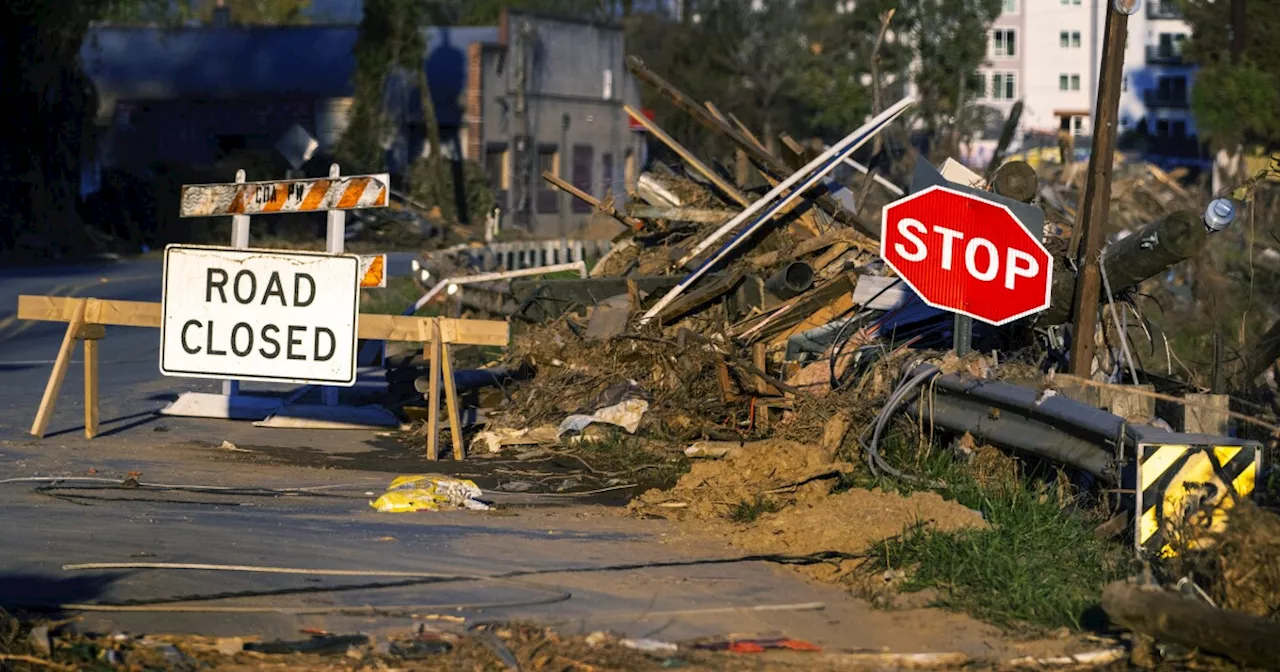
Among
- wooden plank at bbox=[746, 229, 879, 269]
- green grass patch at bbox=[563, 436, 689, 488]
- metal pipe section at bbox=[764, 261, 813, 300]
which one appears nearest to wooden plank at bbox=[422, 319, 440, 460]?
green grass patch at bbox=[563, 436, 689, 488]

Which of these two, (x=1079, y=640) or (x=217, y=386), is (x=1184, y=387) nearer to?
(x=1079, y=640)

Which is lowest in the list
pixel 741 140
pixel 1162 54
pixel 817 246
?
pixel 1162 54

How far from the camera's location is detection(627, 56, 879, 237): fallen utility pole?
15.0m

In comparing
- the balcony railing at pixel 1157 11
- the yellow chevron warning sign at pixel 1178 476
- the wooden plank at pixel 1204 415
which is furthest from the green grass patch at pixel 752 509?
the balcony railing at pixel 1157 11

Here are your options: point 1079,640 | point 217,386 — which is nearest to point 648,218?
point 217,386

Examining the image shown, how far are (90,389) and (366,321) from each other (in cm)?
216

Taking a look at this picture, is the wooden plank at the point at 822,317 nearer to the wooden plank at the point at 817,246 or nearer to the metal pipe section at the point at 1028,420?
the wooden plank at the point at 817,246

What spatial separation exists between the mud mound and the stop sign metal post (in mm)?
1246

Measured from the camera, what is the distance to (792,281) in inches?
543

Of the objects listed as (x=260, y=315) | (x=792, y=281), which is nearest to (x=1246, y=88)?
(x=792, y=281)

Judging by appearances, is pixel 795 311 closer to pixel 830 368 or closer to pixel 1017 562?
pixel 830 368

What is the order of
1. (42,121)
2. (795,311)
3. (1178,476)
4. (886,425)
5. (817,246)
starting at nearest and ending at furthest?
(1178,476)
(886,425)
(795,311)
(817,246)
(42,121)

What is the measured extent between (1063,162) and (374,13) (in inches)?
786

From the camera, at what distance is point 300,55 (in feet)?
174
